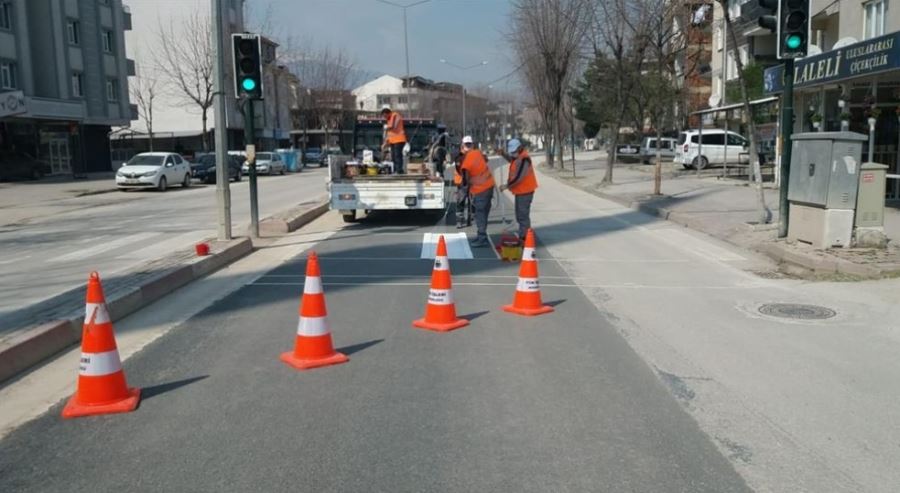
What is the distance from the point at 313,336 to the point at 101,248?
30.8 ft

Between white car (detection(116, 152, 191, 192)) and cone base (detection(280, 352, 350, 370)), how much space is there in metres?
27.9

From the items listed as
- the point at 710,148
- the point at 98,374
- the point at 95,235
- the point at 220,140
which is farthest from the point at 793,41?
the point at 710,148

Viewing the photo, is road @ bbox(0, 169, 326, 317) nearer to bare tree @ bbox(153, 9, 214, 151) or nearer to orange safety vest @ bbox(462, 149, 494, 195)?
orange safety vest @ bbox(462, 149, 494, 195)

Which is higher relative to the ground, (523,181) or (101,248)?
(523,181)

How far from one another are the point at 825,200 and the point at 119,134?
60335mm

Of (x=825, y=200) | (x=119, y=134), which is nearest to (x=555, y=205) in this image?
(x=825, y=200)

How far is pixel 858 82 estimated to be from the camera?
1955cm

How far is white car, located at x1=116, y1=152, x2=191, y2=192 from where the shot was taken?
105 feet

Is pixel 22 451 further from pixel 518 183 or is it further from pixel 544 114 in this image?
pixel 544 114

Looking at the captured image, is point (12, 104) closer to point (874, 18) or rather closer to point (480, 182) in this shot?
point (480, 182)

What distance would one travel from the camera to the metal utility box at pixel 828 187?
37.4ft

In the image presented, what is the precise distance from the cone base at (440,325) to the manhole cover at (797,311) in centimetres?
330

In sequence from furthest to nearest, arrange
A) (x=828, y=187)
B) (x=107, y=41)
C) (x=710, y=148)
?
(x=107, y=41)
(x=710, y=148)
(x=828, y=187)

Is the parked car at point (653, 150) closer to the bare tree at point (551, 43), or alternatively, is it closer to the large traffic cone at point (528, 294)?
the bare tree at point (551, 43)
